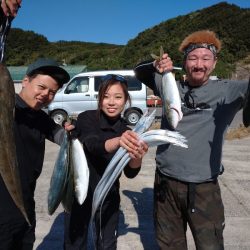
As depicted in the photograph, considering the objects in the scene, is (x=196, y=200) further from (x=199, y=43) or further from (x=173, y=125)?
(x=199, y=43)

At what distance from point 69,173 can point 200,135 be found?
1096 millimetres

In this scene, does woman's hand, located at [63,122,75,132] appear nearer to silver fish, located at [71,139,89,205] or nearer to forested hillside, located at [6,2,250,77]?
silver fish, located at [71,139,89,205]

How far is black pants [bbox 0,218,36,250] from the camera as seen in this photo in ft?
9.34

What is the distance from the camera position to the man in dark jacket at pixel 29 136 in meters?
2.85

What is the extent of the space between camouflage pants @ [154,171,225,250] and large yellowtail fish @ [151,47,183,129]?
2.28ft

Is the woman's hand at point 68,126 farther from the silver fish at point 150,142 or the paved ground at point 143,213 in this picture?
the paved ground at point 143,213

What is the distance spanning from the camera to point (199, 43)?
335cm

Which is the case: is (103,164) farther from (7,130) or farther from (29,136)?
(7,130)

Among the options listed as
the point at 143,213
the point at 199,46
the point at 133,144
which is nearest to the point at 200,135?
the point at 199,46

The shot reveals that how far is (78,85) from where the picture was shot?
18375 mm

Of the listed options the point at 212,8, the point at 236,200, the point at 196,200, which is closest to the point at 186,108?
the point at 196,200

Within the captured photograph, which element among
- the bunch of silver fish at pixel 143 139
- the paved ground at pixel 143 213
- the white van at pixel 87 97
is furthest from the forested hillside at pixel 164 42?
the bunch of silver fish at pixel 143 139

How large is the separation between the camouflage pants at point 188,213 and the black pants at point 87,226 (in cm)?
40

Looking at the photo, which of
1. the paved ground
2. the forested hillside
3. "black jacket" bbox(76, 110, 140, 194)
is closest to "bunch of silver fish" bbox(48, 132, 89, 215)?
"black jacket" bbox(76, 110, 140, 194)
